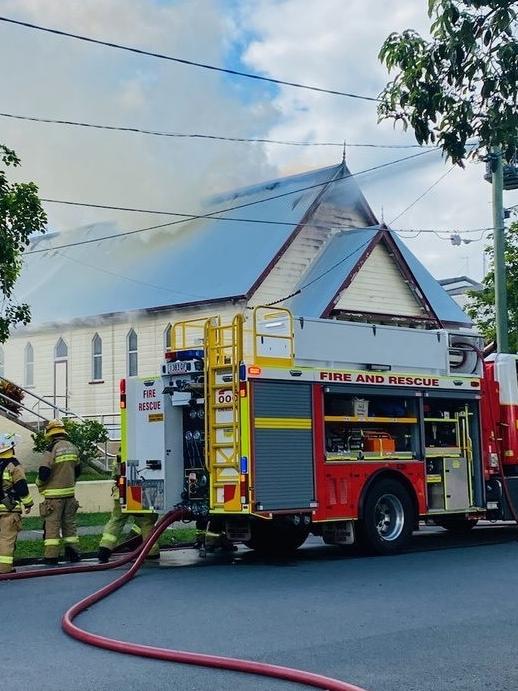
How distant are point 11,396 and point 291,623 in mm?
16429

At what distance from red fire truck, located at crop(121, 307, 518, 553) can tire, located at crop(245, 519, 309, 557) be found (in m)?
0.02

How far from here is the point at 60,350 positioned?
29359mm

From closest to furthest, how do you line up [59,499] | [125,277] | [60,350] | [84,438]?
[59,499]
[84,438]
[125,277]
[60,350]

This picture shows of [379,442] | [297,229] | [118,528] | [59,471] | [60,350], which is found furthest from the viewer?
[60,350]

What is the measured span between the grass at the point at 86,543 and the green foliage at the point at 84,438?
529cm

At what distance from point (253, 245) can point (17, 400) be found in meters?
7.02

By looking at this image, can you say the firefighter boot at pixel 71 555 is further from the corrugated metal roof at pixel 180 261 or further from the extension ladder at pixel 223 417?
the corrugated metal roof at pixel 180 261

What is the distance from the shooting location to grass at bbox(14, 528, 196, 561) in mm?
12469

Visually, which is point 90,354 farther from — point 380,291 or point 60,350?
point 380,291

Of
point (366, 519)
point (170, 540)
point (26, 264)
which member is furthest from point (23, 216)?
point (26, 264)

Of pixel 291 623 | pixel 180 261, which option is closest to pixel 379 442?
pixel 291 623

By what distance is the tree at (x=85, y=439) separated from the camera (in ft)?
66.6

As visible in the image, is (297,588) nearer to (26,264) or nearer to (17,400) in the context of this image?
(17,400)

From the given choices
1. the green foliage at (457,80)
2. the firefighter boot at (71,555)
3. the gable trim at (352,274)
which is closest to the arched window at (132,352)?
the gable trim at (352,274)
